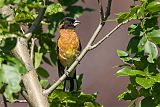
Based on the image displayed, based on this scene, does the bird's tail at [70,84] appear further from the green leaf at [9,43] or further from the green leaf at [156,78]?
the green leaf at [9,43]

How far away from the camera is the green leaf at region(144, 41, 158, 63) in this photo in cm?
309

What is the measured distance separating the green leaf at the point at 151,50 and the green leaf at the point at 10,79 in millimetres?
987

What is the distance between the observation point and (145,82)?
303 centimetres

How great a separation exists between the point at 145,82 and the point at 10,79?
0.95 meters

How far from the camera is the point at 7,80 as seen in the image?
227 cm

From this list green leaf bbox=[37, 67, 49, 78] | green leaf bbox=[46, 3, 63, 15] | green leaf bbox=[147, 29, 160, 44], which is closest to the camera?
green leaf bbox=[147, 29, 160, 44]

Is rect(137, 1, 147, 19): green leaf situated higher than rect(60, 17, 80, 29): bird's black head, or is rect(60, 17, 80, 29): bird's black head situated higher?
rect(137, 1, 147, 19): green leaf

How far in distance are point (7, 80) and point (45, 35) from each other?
1.58 m

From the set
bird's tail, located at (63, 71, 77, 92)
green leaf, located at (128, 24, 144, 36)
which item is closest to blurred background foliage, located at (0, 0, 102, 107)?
bird's tail, located at (63, 71, 77, 92)

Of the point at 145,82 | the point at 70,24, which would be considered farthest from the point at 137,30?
the point at 70,24

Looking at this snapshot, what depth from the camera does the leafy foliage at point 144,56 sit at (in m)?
3.06

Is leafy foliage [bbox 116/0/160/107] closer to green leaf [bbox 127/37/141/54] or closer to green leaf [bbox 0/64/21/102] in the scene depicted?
green leaf [bbox 127/37/141/54]

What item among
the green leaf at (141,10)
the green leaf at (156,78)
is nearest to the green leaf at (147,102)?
the green leaf at (156,78)

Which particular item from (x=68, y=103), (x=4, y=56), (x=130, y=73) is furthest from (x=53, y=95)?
(x=4, y=56)
